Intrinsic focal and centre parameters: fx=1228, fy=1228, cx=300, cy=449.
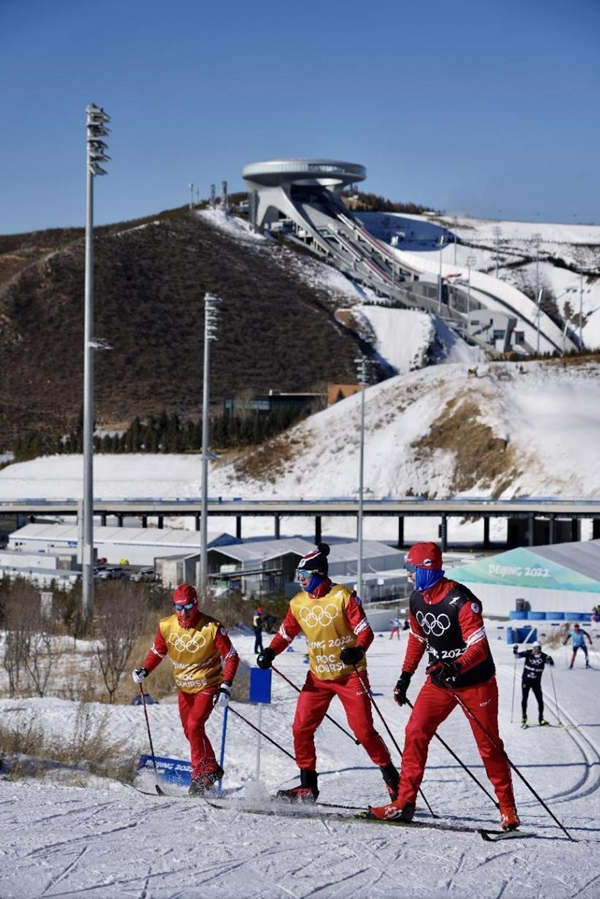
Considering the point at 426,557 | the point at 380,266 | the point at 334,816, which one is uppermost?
the point at 380,266

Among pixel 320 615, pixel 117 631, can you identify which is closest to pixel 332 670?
pixel 320 615

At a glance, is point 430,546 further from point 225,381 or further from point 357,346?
point 357,346

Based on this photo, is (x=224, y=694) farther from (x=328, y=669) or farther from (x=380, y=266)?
(x=380, y=266)

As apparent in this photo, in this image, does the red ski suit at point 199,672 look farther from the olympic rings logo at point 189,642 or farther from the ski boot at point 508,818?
the ski boot at point 508,818

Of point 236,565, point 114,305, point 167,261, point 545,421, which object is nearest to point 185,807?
point 236,565

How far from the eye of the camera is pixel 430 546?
358 inches

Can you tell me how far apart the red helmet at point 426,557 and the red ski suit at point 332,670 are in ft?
2.93

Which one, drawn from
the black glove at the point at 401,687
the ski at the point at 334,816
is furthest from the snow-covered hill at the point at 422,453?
the black glove at the point at 401,687

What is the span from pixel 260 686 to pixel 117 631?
23.8 feet

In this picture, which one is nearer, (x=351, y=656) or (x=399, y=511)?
(x=351, y=656)

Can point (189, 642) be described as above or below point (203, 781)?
above

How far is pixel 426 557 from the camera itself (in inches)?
357

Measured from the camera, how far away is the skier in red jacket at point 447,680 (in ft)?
29.2

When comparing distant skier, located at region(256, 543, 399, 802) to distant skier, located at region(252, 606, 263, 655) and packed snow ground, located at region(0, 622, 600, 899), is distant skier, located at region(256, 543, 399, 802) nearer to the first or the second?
packed snow ground, located at region(0, 622, 600, 899)
